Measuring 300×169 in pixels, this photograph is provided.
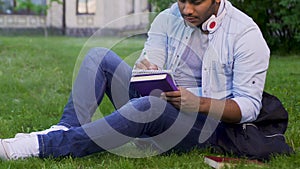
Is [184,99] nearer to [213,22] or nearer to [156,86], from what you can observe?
[156,86]

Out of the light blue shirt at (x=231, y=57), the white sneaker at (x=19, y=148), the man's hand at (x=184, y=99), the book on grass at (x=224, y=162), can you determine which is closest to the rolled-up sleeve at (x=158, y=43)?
the light blue shirt at (x=231, y=57)

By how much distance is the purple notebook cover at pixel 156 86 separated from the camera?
9.10 feet

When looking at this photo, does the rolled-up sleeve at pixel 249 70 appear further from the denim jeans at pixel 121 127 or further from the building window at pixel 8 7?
the building window at pixel 8 7

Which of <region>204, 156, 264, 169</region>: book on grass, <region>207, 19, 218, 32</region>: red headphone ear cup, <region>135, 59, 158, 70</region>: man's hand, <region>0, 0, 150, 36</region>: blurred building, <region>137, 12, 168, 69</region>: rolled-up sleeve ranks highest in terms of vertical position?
<region>207, 19, 218, 32</region>: red headphone ear cup

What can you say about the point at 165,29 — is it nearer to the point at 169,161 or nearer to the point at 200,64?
the point at 200,64

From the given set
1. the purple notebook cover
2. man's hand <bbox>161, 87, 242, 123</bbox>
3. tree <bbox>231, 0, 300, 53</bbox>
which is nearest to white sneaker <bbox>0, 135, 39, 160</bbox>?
the purple notebook cover

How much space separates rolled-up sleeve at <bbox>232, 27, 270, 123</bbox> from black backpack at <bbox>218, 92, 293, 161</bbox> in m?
0.12

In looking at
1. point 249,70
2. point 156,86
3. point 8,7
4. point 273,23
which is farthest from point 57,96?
point 8,7

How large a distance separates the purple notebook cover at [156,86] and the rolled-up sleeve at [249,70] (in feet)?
1.13

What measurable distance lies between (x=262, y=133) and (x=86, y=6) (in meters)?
20.4

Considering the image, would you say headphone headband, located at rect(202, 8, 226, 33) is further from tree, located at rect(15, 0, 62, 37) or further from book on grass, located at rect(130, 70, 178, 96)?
tree, located at rect(15, 0, 62, 37)

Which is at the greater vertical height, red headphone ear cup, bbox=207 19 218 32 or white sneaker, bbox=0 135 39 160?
red headphone ear cup, bbox=207 19 218 32

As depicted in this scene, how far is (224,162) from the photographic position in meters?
2.98

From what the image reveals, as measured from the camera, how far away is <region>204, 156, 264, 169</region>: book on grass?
297cm
